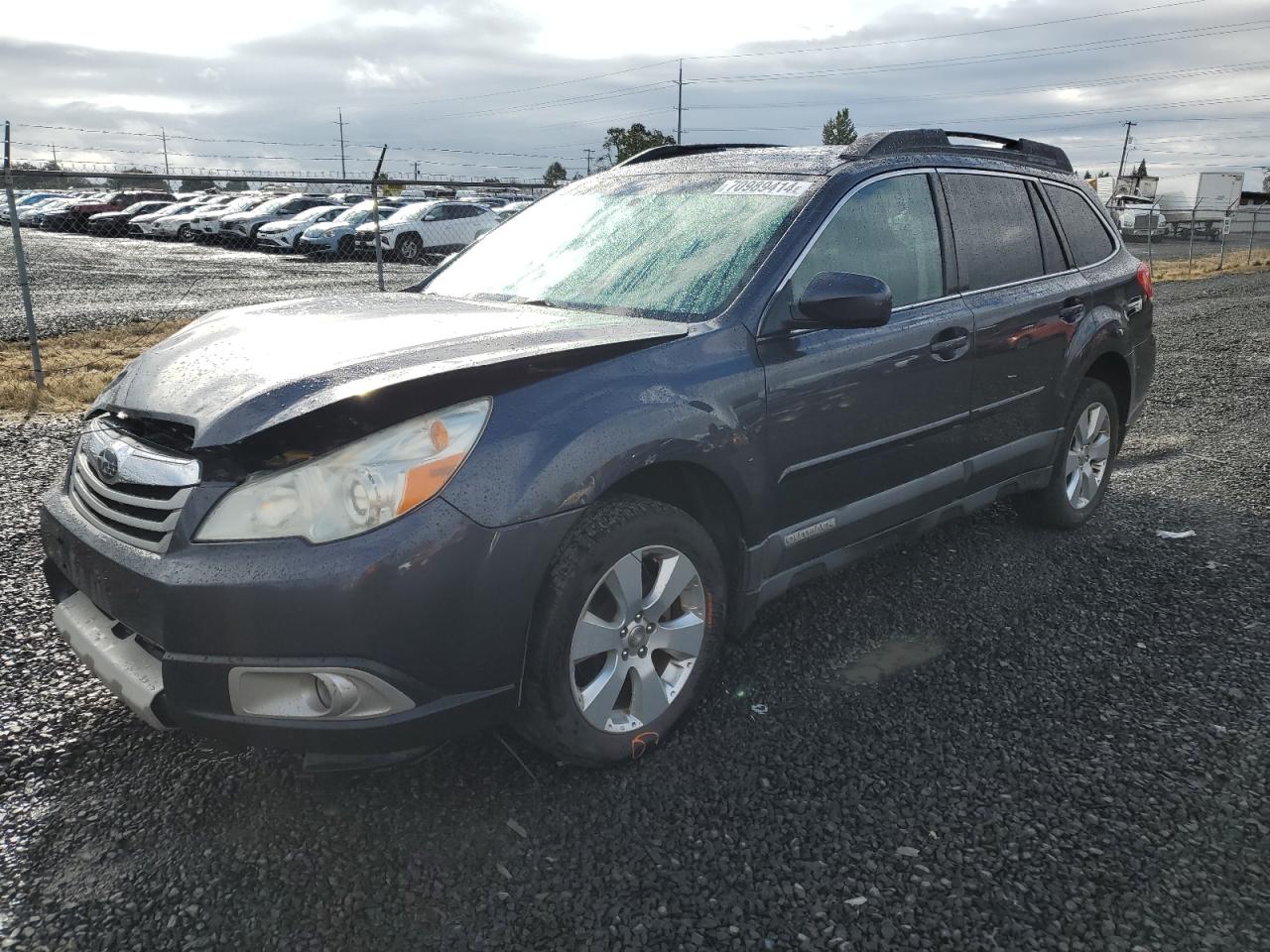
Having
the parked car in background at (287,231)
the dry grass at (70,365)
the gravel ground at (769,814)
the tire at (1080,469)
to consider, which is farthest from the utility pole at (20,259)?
the parked car in background at (287,231)

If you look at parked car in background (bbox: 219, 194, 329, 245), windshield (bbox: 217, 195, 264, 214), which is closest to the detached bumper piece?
parked car in background (bbox: 219, 194, 329, 245)

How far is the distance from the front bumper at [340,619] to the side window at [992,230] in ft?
7.60

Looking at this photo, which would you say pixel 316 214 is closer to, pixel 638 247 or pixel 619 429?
pixel 638 247

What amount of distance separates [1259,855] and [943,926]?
0.91m

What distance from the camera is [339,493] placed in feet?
7.33

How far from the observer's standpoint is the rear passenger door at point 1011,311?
3.87 meters

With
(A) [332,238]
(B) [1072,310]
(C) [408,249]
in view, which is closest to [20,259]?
(B) [1072,310]

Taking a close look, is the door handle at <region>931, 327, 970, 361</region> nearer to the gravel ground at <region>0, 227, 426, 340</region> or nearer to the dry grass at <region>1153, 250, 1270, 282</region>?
the gravel ground at <region>0, 227, 426, 340</region>

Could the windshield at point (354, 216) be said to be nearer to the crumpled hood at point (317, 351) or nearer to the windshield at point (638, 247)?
the windshield at point (638, 247)

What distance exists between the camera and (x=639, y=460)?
8.59ft

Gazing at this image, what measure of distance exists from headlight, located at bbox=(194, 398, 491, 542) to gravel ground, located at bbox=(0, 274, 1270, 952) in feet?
2.77

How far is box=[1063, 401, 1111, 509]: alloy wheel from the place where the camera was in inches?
186

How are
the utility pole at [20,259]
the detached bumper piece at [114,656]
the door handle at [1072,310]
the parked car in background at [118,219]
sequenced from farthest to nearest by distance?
the parked car in background at [118,219] < the utility pole at [20,259] < the door handle at [1072,310] < the detached bumper piece at [114,656]

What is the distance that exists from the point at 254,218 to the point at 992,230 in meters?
30.7
